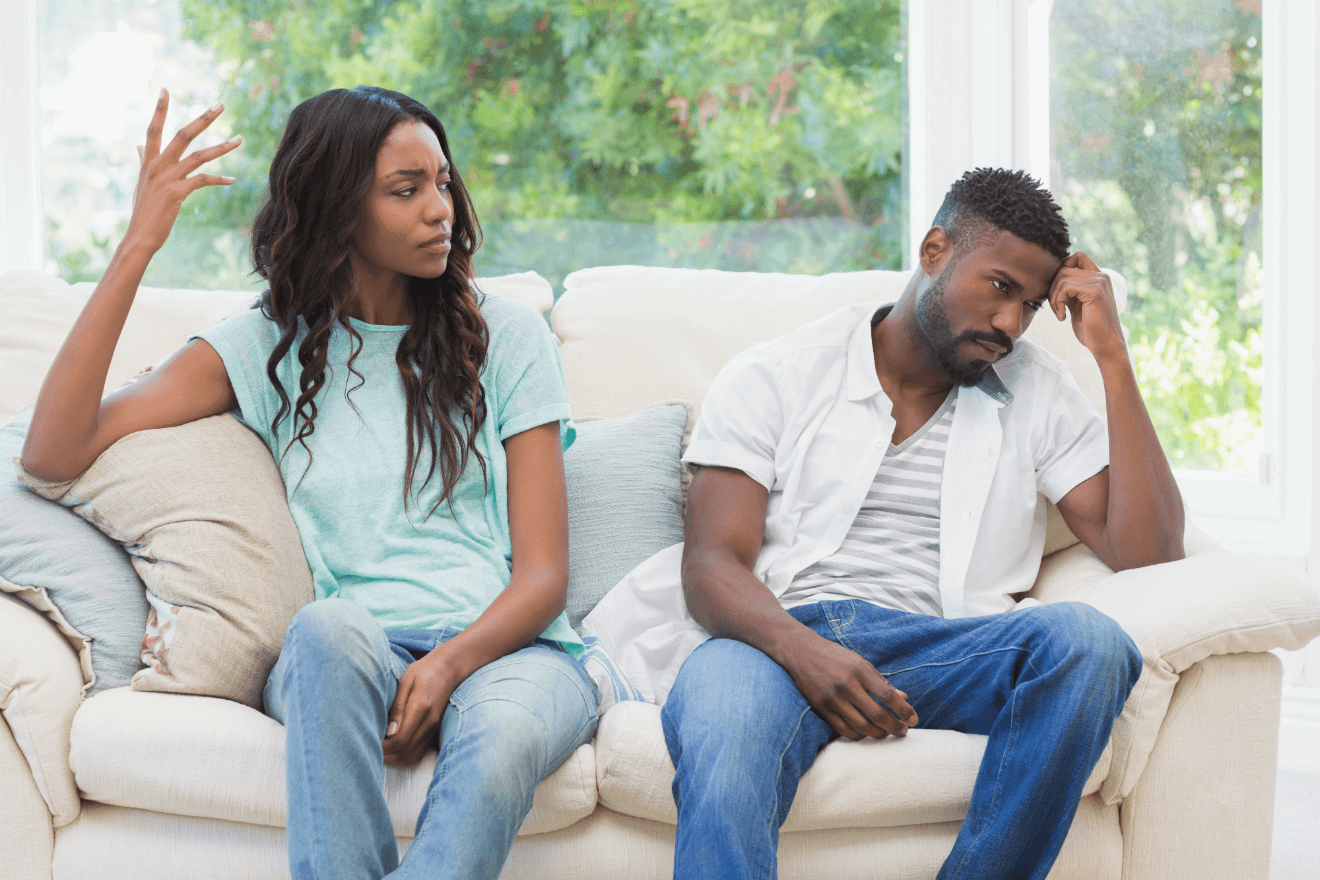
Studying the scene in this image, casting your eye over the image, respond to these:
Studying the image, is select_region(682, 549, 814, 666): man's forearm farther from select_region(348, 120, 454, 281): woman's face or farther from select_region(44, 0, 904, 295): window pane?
select_region(44, 0, 904, 295): window pane

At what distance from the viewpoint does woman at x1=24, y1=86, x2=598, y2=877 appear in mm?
1368

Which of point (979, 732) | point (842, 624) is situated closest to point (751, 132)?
point (842, 624)

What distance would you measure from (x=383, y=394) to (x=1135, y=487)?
1.05 metres

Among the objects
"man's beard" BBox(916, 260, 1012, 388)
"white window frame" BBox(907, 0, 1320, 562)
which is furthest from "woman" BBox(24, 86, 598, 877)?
"white window frame" BBox(907, 0, 1320, 562)

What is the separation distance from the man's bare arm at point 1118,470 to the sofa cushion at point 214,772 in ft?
2.64

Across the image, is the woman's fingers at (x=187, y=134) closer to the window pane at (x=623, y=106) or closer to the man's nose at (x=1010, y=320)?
the man's nose at (x=1010, y=320)

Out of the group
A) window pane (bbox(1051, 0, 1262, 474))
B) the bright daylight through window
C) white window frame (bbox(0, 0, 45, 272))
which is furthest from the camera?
white window frame (bbox(0, 0, 45, 272))

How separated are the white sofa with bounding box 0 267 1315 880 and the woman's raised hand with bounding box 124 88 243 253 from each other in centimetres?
50

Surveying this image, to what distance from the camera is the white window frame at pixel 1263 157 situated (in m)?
2.19

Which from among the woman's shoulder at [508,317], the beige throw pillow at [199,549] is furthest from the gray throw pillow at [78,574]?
the woman's shoulder at [508,317]

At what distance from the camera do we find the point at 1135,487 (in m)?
1.47

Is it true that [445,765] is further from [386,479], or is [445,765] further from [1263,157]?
[1263,157]

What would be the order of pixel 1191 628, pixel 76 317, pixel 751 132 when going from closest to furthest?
pixel 1191 628 → pixel 76 317 → pixel 751 132

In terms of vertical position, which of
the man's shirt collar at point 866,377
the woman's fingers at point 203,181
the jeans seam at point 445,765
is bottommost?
the jeans seam at point 445,765
